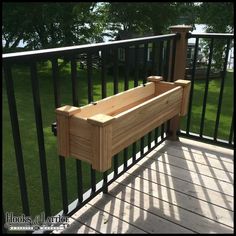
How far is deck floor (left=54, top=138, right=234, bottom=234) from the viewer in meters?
1.70

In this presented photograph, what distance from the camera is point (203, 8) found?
6859mm

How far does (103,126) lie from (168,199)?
833 millimetres

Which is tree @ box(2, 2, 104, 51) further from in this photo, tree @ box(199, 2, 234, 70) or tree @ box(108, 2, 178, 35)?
tree @ box(199, 2, 234, 70)

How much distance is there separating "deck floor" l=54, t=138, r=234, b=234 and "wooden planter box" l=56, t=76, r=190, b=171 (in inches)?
16.8

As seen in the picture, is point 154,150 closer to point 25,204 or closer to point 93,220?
point 93,220

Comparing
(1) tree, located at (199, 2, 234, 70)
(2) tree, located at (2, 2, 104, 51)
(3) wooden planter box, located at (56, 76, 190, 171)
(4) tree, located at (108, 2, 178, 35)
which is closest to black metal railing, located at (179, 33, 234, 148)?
(1) tree, located at (199, 2, 234, 70)

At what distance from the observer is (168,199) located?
1938 mm

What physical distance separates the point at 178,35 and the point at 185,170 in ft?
3.50

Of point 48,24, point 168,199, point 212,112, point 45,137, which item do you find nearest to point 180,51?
point 168,199

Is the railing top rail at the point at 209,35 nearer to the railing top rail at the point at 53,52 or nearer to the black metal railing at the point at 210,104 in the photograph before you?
the black metal railing at the point at 210,104

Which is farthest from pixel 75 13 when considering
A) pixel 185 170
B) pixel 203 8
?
pixel 185 170

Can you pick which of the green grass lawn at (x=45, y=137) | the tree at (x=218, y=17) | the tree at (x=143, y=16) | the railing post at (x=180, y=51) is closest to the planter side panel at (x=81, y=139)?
the green grass lawn at (x=45, y=137)

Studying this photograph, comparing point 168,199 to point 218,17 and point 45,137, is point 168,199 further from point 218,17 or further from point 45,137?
point 218,17

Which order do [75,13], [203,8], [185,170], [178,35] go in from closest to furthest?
[185,170]
[178,35]
[203,8]
[75,13]
